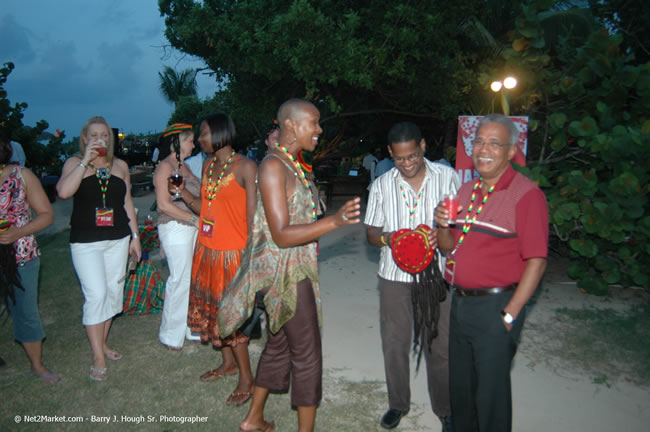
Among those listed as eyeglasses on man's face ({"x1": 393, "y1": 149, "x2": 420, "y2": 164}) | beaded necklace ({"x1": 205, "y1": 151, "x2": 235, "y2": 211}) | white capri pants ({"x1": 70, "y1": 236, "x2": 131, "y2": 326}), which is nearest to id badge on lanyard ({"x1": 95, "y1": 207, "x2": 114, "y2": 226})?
white capri pants ({"x1": 70, "y1": 236, "x2": 131, "y2": 326})

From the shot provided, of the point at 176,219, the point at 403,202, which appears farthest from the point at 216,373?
the point at 403,202

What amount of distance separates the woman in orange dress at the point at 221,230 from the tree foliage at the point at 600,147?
12.3ft

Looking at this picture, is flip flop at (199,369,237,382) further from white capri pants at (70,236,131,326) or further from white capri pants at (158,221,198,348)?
white capri pants at (70,236,131,326)

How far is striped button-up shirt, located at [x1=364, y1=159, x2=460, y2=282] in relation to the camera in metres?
2.88

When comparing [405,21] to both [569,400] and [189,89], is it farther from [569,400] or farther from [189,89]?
[189,89]

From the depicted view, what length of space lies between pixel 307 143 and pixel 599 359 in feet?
11.7

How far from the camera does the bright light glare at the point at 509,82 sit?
6.23m

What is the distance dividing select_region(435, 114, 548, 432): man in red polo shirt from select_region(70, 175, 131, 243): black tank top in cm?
272

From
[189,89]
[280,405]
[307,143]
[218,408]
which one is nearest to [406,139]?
[307,143]

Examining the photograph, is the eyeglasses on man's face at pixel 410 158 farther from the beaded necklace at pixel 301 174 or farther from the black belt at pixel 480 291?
the black belt at pixel 480 291

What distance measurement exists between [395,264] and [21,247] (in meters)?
2.97

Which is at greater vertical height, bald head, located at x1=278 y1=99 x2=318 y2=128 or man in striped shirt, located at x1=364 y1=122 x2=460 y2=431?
bald head, located at x1=278 y1=99 x2=318 y2=128

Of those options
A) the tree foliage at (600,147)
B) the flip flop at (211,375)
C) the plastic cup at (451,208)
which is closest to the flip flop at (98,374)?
the flip flop at (211,375)

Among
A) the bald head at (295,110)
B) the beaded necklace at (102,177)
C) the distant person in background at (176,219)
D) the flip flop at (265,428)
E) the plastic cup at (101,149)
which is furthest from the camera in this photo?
the distant person in background at (176,219)
